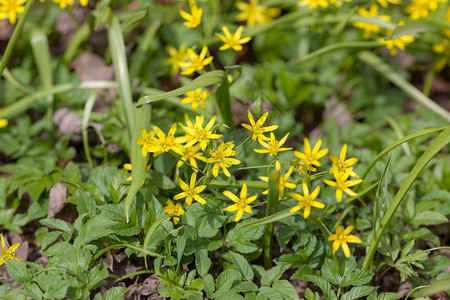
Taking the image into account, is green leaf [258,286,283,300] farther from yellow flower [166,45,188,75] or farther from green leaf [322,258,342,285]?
yellow flower [166,45,188,75]

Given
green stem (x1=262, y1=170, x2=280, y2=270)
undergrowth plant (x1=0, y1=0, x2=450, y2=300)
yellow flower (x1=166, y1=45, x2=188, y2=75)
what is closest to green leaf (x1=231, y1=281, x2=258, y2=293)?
undergrowth plant (x1=0, y1=0, x2=450, y2=300)

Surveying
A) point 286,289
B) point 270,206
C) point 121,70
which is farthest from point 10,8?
point 286,289

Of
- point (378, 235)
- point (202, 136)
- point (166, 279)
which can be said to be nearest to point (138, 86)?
point (202, 136)

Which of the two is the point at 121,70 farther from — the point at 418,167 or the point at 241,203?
the point at 418,167

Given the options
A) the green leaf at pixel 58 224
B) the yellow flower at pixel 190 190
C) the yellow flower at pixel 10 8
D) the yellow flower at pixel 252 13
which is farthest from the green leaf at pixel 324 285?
the yellow flower at pixel 10 8

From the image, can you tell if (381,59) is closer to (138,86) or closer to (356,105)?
(356,105)

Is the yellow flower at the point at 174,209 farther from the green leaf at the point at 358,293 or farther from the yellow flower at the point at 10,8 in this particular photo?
the yellow flower at the point at 10,8
